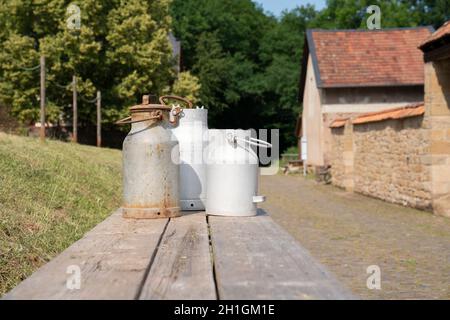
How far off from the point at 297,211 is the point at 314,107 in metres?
14.5

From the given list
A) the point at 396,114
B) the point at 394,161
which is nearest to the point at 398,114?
the point at 396,114

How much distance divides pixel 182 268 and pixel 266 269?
238mm

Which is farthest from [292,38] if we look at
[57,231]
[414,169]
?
[57,231]

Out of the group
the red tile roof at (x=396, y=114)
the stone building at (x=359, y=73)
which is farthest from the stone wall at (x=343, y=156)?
the stone building at (x=359, y=73)

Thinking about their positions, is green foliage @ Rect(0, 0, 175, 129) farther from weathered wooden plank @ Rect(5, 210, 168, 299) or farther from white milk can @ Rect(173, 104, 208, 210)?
weathered wooden plank @ Rect(5, 210, 168, 299)

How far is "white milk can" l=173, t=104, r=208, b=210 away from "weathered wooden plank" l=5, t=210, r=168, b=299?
63 cm

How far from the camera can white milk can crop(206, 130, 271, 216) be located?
2.92 m

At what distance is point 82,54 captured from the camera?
89.7 feet

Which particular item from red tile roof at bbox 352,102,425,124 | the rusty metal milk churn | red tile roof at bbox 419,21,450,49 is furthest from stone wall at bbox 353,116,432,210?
the rusty metal milk churn

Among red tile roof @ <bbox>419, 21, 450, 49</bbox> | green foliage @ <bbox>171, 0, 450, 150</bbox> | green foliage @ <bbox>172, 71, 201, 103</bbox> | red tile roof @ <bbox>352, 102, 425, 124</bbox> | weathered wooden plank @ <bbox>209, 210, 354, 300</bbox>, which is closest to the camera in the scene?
weathered wooden plank @ <bbox>209, 210, 354, 300</bbox>

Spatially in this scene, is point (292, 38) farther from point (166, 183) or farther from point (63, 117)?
point (166, 183)

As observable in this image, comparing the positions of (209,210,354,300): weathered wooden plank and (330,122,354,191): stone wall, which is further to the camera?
(330,122,354,191): stone wall

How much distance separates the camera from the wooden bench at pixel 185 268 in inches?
59.6
